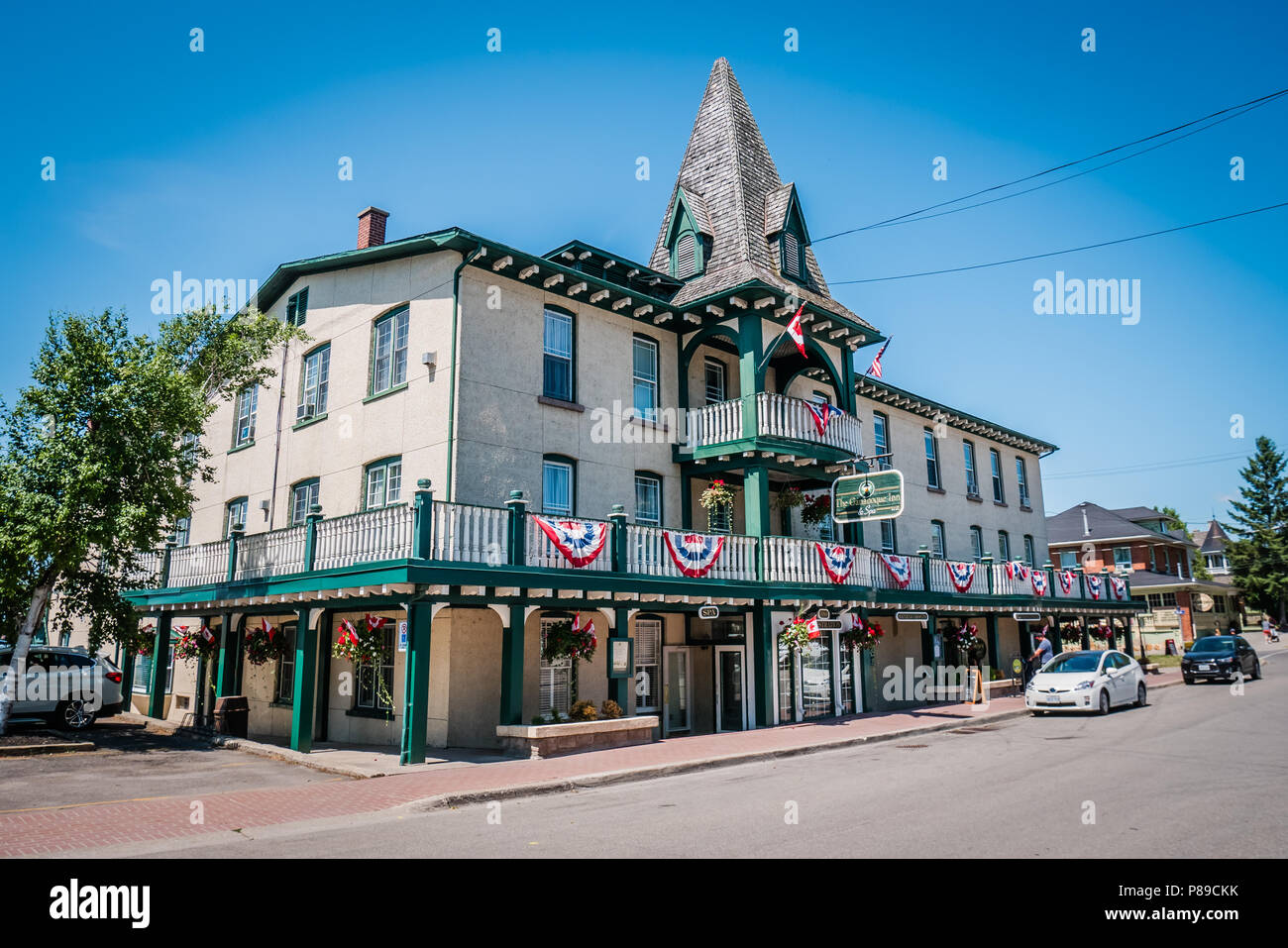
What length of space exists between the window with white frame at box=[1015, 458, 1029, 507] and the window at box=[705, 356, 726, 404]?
1905cm

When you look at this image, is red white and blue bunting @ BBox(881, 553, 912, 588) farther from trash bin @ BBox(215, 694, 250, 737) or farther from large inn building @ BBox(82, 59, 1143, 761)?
trash bin @ BBox(215, 694, 250, 737)

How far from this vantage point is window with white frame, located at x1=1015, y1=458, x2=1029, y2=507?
117 ft

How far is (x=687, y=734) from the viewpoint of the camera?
778 inches

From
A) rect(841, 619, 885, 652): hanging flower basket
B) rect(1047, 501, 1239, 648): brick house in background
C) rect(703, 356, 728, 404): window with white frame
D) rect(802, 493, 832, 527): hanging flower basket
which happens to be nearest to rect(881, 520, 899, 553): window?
rect(802, 493, 832, 527): hanging flower basket

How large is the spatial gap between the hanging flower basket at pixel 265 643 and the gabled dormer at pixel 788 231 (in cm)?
1558

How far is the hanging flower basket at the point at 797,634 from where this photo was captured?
18.2m

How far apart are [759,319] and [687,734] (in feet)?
33.1

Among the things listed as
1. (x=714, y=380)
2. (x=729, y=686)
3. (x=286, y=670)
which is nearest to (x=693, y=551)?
(x=729, y=686)

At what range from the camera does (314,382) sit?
21.1 meters

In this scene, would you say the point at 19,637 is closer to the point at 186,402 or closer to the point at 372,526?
the point at 186,402

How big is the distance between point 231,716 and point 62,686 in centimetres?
396
